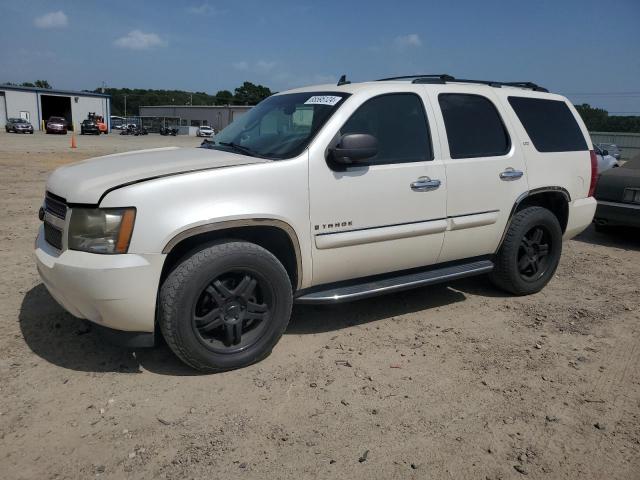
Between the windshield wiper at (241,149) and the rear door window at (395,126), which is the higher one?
the rear door window at (395,126)

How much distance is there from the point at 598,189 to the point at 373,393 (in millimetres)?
5938

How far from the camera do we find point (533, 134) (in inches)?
187

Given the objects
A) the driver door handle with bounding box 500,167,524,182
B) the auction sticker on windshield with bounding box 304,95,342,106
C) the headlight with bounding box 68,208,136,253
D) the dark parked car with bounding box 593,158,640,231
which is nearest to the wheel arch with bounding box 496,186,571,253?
the driver door handle with bounding box 500,167,524,182

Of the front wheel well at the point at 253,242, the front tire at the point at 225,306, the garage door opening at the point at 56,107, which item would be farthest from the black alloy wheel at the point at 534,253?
the garage door opening at the point at 56,107

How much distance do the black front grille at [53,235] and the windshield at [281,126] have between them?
1.35m

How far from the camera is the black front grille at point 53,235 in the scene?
3.19 m

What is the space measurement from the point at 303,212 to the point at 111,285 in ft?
4.13

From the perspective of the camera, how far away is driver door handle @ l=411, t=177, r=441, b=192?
153 inches

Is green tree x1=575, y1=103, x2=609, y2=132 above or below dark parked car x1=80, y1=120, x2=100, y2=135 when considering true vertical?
above

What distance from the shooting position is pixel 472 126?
171 inches

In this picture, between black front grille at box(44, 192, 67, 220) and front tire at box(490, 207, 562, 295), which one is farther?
front tire at box(490, 207, 562, 295)

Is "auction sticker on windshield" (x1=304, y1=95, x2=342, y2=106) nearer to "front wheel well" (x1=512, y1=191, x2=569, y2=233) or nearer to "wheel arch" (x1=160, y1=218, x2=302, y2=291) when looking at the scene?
"wheel arch" (x1=160, y1=218, x2=302, y2=291)

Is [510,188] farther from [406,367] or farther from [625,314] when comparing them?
[406,367]

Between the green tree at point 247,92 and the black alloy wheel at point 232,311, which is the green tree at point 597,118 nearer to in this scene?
the black alloy wheel at point 232,311
